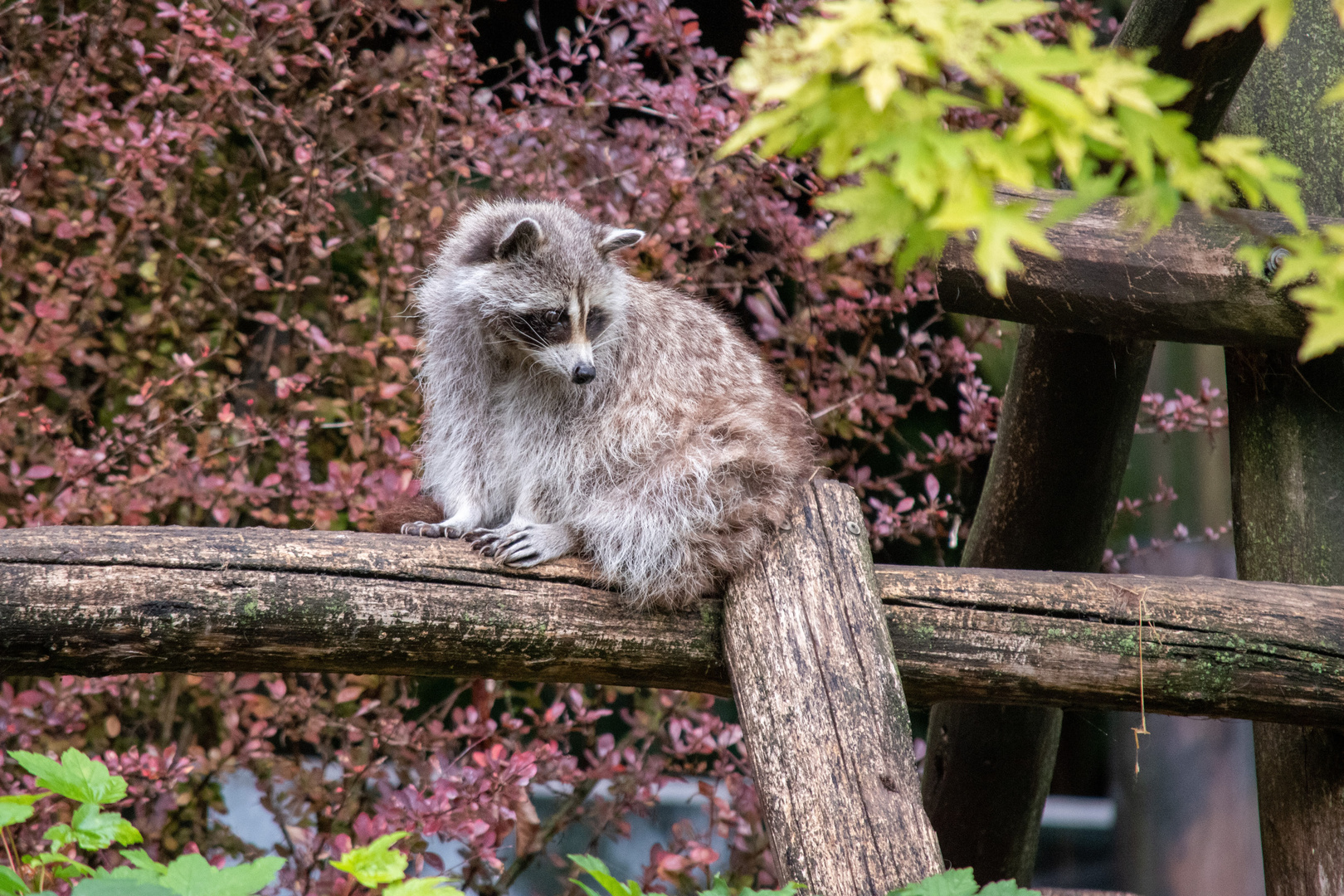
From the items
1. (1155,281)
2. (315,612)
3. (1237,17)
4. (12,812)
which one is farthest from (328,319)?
(1237,17)

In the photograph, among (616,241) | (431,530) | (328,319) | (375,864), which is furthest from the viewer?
(328,319)

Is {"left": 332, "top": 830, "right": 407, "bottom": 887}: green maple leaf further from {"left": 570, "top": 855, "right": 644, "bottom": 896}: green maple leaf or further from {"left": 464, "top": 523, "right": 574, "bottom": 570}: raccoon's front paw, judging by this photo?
{"left": 464, "top": 523, "right": 574, "bottom": 570}: raccoon's front paw

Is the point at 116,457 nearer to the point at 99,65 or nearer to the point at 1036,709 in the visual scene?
the point at 99,65

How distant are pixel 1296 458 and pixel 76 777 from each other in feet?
8.62

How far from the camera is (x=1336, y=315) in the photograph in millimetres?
944

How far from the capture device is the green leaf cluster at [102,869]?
1384 millimetres

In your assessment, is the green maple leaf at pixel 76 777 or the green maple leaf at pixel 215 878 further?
the green maple leaf at pixel 76 777

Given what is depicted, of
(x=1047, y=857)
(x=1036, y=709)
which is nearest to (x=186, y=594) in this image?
(x=1036, y=709)

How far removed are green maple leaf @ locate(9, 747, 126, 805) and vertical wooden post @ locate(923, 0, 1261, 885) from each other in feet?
7.41

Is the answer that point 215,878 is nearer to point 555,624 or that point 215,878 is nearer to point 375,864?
point 375,864

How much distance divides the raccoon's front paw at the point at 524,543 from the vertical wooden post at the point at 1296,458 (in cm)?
168

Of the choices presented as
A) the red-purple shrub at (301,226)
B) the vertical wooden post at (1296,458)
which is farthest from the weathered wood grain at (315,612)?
the vertical wooden post at (1296,458)

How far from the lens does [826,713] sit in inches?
76.9

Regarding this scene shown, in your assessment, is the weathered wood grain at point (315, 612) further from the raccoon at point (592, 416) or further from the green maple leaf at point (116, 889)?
the green maple leaf at point (116, 889)
